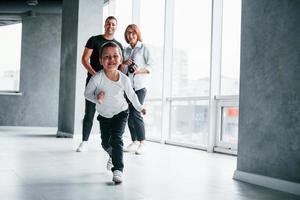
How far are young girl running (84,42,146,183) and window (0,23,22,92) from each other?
8.19m

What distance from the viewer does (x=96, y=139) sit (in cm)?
629

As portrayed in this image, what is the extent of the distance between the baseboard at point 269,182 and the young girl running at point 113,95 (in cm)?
87

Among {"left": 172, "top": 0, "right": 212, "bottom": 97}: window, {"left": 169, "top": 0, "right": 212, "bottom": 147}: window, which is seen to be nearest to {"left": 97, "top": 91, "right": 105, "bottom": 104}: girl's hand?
{"left": 169, "top": 0, "right": 212, "bottom": 147}: window

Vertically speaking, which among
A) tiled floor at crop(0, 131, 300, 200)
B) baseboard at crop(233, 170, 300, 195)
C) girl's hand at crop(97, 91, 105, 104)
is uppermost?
girl's hand at crop(97, 91, 105, 104)

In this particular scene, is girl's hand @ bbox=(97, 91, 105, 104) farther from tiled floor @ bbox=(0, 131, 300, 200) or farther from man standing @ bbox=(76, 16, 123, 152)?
man standing @ bbox=(76, 16, 123, 152)

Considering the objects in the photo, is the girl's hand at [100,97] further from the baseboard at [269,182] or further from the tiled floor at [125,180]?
the baseboard at [269,182]

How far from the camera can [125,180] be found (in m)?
2.65

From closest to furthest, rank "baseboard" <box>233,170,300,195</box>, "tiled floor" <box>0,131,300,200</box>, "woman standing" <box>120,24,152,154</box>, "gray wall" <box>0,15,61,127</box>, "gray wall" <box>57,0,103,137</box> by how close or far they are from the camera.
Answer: "tiled floor" <box>0,131,300,200</box> → "baseboard" <box>233,170,300,195</box> → "woman standing" <box>120,24,152,154</box> → "gray wall" <box>57,0,103,137</box> → "gray wall" <box>0,15,61,127</box>

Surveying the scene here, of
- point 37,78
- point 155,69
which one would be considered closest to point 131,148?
point 155,69

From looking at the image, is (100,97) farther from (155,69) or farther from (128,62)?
(155,69)

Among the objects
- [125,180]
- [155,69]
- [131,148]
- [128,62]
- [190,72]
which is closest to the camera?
[125,180]

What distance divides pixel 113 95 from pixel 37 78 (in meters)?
8.05

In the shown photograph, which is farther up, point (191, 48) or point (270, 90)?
point (191, 48)

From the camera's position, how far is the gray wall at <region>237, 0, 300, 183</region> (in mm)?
2420
